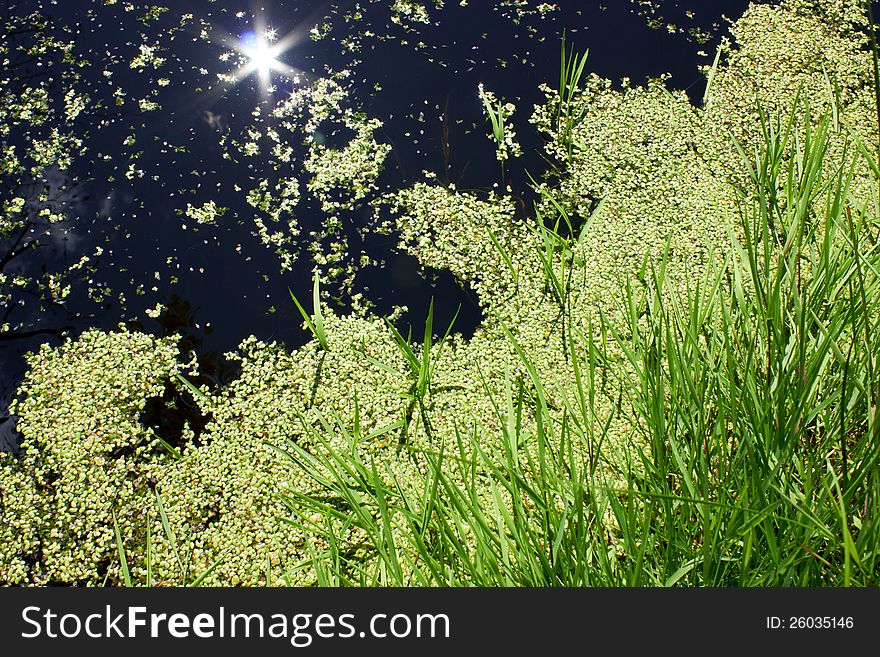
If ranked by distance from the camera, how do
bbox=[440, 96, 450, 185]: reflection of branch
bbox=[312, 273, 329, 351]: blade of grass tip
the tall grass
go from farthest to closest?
bbox=[440, 96, 450, 185]: reflection of branch → bbox=[312, 273, 329, 351]: blade of grass tip → the tall grass

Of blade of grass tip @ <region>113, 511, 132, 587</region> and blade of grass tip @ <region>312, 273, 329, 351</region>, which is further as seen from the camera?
blade of grass tip @ <region>312, 273, 329, 351</region>

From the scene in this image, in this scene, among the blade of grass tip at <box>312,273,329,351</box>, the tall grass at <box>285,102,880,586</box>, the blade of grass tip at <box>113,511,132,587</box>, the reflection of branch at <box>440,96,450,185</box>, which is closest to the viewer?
the tall grass at <box>285,102,880,586</box>

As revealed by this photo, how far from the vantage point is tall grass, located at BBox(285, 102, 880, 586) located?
0.81 meters

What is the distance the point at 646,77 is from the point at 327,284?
105cm

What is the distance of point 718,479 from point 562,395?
10.4 inches

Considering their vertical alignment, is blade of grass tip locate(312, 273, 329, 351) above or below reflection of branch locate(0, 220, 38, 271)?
below

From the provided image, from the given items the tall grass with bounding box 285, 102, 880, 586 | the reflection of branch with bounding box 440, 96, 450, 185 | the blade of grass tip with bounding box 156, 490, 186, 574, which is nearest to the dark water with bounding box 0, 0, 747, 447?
the reflection of branch with bounding box 440, 96, 450, 185

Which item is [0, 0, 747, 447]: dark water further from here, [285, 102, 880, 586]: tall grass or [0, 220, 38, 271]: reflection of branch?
[285, 102, 880, 586]: tall grass

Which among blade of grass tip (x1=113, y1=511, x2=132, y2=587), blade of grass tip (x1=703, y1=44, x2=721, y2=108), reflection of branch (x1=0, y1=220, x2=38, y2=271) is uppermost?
blade of grass tip (x1=703, y1=44, x2=721, y2=108)

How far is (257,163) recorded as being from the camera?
5.02ft

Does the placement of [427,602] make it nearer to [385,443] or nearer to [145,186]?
[385,443]

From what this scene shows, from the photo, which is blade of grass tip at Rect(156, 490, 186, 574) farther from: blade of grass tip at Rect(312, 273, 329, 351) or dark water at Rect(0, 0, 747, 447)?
blade of grass tip at Rect(312, 273, 329, 351)

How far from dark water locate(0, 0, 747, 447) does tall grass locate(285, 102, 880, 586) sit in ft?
1.35

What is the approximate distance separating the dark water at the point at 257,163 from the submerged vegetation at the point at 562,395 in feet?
0.17
